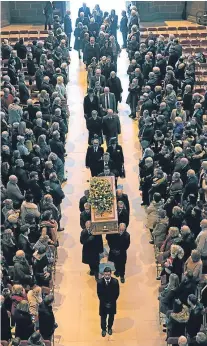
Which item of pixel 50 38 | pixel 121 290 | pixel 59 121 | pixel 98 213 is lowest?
pixel 121 290

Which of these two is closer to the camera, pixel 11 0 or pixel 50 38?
pixel 50 38

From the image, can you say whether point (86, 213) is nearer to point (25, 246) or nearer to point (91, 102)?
point (25, 246)

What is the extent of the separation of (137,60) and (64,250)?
807cm

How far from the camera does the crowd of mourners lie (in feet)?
50.1

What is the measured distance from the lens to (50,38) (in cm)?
2641

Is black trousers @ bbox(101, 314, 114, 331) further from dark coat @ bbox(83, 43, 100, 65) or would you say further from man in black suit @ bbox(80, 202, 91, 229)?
dark coat @ bbox(83, 43, 100, 65)

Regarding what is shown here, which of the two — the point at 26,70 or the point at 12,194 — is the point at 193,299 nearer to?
the point at 12,194

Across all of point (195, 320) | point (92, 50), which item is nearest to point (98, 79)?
point (92, 50)

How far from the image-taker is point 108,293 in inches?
611

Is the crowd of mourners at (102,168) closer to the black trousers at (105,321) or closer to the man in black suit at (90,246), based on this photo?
the man in black suit at (90,246)

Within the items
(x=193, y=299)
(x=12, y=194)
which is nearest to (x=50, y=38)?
(x=12, y=194)

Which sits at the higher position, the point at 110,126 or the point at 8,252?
the point at 110,126

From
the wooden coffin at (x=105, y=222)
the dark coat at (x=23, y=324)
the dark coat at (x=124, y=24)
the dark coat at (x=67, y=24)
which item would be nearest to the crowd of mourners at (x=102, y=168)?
the dark coat at (x=23, y=324)

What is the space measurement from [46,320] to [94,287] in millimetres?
3030
